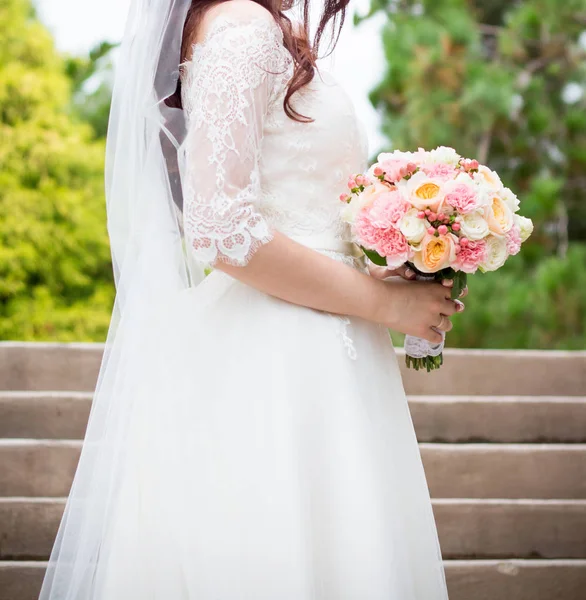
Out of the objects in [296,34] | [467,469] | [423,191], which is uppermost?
[296,34]

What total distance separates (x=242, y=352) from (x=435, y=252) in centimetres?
43

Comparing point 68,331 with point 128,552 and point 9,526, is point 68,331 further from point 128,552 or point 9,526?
point 128,552

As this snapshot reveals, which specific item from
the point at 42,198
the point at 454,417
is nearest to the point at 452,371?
the point at 454,417

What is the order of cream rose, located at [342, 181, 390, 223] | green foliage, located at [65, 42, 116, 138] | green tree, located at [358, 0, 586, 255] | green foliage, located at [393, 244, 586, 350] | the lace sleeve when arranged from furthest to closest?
green foliage, located at [65, 42, 116, 138], green tree, located at [358, 0, 586, 255], green foliage, located at [393, 244, 586, 350], cream rose, located at [342, 181, 390, 223], the lace sleeve

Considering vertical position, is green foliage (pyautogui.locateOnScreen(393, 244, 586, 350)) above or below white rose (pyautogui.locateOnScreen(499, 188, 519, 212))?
below

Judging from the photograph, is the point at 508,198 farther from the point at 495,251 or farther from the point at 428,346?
the point at 428,346

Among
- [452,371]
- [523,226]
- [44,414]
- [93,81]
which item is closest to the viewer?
[523,226]

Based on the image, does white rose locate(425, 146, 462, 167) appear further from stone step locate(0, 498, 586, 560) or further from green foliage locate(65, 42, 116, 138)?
green foliage locate(65, 42, 116, 138)

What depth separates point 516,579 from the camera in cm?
302

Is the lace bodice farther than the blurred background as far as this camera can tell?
No

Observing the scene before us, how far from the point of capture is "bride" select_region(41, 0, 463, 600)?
1.50 metres

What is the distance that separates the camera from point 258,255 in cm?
153

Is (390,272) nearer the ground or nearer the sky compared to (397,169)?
nearer the ground

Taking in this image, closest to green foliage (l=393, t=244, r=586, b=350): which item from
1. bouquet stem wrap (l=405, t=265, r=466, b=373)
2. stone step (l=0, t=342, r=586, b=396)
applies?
stone step (l=0, t=342, r=586, b=396)
